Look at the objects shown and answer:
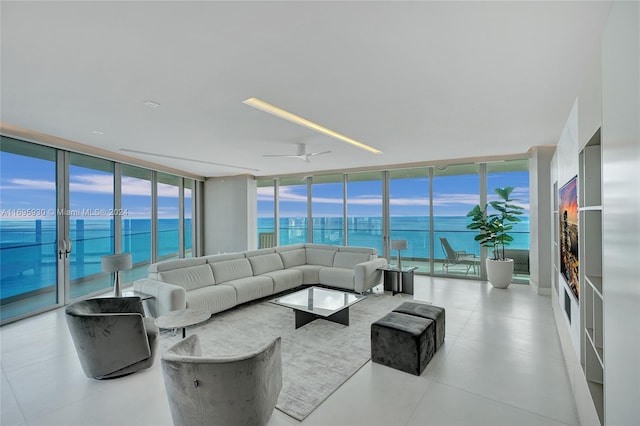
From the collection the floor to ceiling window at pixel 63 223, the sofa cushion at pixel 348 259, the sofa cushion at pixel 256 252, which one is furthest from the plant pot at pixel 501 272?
the floor to ceiling window at pixel 63 223

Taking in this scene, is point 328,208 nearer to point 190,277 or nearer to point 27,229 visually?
point 190,277

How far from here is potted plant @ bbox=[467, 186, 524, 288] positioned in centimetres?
575

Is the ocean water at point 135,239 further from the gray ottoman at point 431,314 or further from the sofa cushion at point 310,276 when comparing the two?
the gray ottoman at point 431,314

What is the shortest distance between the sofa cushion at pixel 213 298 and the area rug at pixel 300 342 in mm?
182

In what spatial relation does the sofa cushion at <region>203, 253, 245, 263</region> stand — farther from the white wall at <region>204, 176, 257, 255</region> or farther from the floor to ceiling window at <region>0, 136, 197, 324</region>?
the white wall at <region>204, 176, 257, 255</region>

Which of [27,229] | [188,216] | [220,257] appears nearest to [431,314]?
[220,257]

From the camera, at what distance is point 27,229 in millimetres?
4559

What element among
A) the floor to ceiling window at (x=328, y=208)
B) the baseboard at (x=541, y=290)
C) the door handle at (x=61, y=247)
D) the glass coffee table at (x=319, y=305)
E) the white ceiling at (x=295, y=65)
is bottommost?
the baseboard at (x=541, y=290)

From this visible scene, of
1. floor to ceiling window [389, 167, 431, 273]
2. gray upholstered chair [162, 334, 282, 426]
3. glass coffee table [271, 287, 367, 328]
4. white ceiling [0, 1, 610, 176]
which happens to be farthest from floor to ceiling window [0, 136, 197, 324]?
floor to ceiling window [389, 167, 431, 273]

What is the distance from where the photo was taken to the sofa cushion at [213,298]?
4048 millimetres

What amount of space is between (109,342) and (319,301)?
2.50 m

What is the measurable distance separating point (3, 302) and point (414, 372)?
18.5 feet

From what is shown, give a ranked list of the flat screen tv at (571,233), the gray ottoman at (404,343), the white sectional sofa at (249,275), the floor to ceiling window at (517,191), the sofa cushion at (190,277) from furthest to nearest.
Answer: the floor to ceiling window at (517,191) < the sofa cushion at (190,277) < the white sectional sofa at (249,275) < the gray ottoman at (404,343) < the flat screen tv at (571,233)

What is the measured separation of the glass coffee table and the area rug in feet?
0.30
